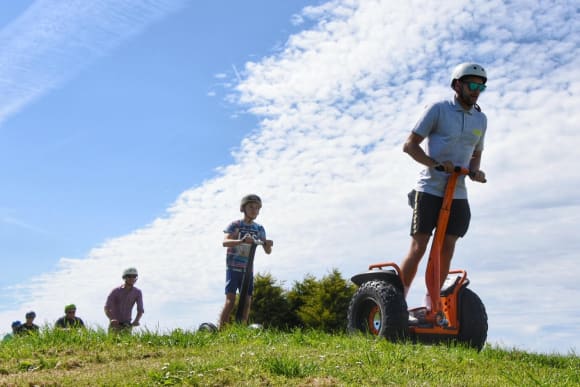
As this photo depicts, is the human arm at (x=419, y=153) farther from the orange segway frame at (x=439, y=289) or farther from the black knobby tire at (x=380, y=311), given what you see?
the black knobby tire at (x=380, y=311)

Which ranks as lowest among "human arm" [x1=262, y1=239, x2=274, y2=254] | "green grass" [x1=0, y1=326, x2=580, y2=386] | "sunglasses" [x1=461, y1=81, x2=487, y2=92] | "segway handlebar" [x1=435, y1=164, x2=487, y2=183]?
"green grass" [x1=0, y1=326, x2=580, y2=386]

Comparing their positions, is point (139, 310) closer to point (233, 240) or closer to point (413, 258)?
point (233, 240)

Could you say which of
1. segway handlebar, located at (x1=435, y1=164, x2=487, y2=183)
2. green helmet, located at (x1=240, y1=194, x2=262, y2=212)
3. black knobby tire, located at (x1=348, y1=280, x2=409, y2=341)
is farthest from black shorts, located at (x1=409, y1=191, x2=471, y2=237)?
green helmet, located at (x1=240, y1=194, x2=262, y2=212)

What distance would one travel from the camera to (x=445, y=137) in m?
6.73

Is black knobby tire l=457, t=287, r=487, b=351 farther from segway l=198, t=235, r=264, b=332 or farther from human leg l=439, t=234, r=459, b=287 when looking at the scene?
segway l=198, t=235, r=264, b=332

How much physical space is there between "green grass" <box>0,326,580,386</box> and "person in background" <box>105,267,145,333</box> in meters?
4.01

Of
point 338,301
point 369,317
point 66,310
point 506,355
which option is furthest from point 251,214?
point 338,301

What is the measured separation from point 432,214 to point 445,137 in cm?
82

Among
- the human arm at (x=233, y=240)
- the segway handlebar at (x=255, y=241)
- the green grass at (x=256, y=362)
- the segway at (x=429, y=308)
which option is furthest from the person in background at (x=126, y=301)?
the segway at (x=429, y=308)

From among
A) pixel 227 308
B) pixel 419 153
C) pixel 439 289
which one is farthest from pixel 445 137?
pixel 227 308

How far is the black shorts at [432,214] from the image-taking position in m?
6.64

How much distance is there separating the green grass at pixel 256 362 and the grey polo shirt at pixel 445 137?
1.68m

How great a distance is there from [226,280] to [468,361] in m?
4.53

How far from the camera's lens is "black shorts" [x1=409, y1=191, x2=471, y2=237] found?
21.8 ft
